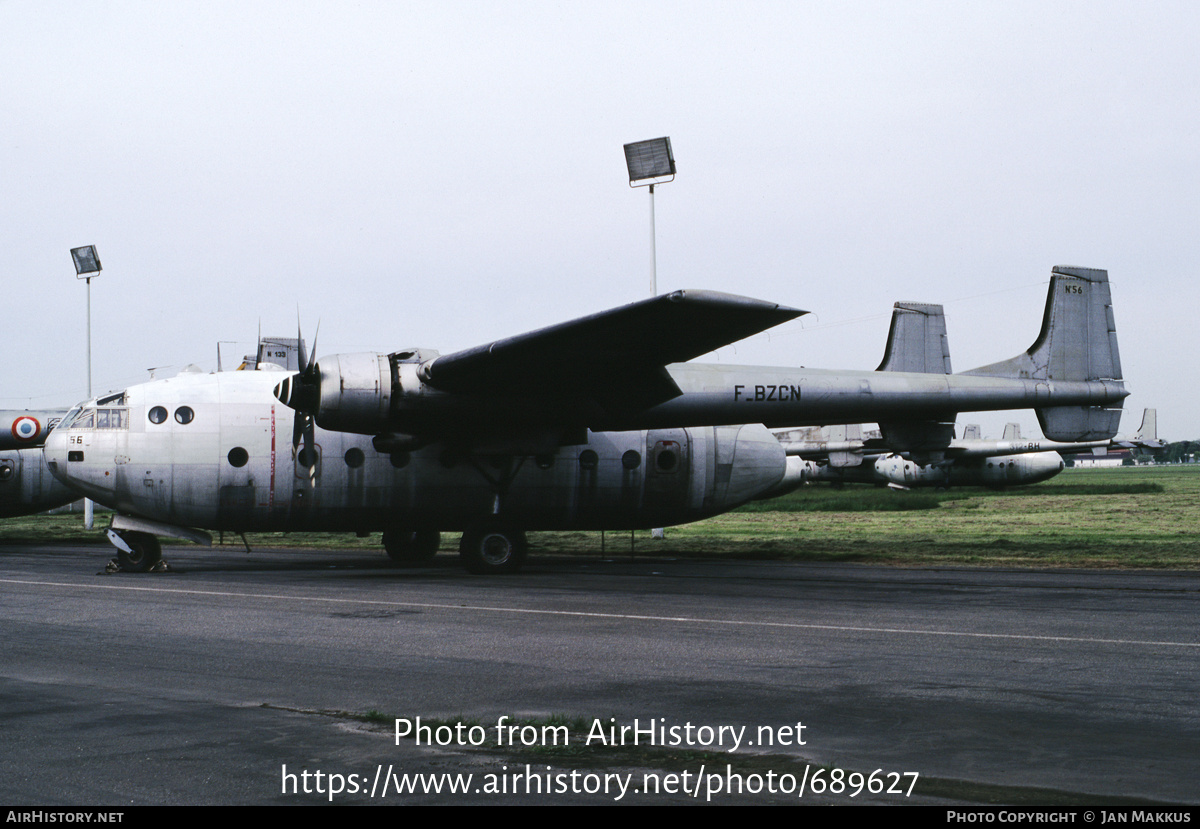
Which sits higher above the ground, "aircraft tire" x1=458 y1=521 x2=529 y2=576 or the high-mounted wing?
the high-mounted wing

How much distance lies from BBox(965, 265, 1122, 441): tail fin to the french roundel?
24660mm

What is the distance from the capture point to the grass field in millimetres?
24812

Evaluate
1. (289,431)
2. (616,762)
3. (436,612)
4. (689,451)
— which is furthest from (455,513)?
(616,762)

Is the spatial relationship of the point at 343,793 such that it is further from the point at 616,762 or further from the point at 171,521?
the point at 171,521

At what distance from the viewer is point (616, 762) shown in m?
6.15

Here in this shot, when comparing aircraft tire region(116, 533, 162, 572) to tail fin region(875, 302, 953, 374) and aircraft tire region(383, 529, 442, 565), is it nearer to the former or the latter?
aircraft tire region(383, 529, 442, 565)

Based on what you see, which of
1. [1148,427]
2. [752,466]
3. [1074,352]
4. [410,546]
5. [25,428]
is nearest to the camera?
[1074,352]

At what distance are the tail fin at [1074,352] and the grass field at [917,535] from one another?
3109mm

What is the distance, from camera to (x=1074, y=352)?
77.9 feet

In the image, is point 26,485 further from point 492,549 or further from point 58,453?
point 492,549

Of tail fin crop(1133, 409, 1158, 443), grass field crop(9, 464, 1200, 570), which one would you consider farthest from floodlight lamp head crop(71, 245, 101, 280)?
tail fin crop(1133, 409, 1158, 443)

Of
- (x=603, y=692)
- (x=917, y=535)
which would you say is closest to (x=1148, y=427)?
(x=917, y=535)

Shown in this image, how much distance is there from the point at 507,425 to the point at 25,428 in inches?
622
